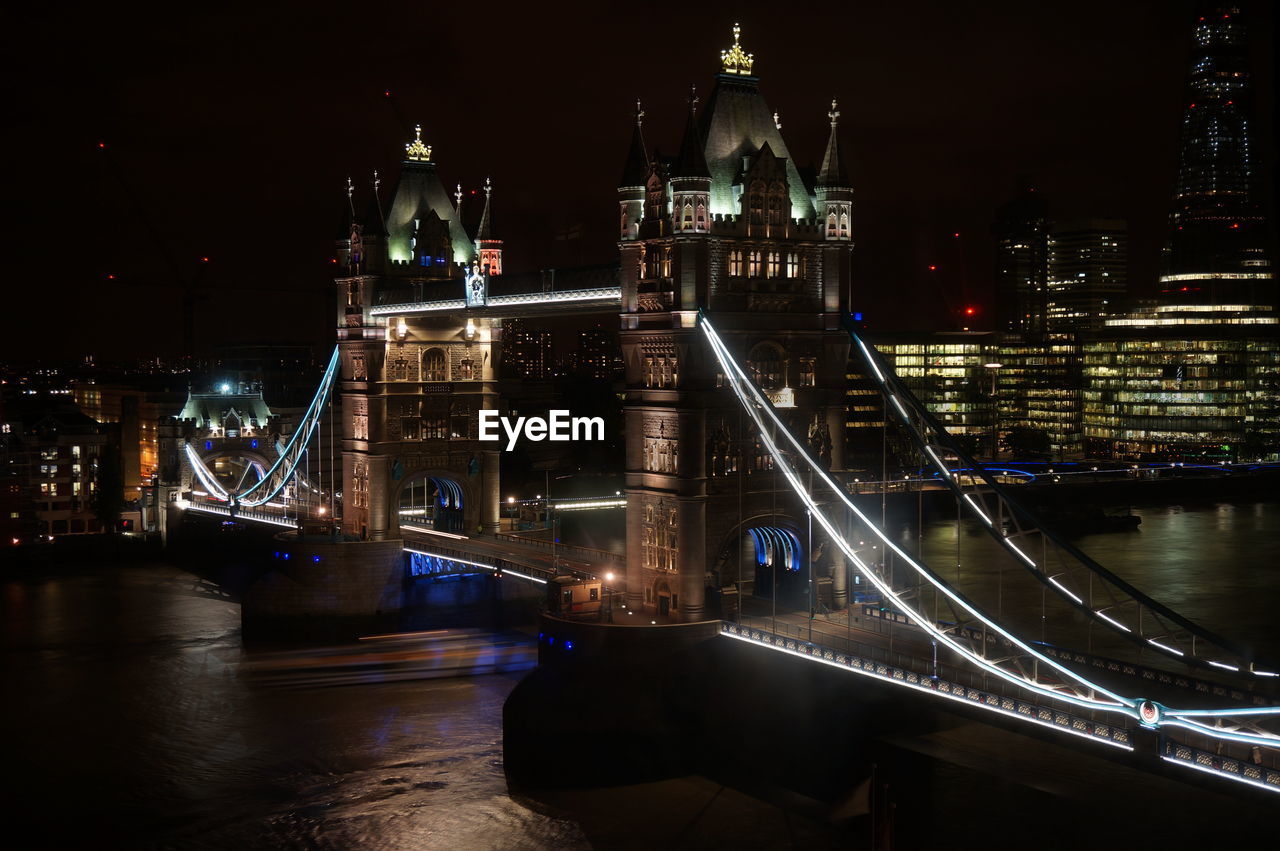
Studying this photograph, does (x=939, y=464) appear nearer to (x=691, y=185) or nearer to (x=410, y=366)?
(x=691, y=185)

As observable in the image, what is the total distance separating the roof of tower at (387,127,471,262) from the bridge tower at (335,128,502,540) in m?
0.04

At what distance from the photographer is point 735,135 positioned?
40.8 m

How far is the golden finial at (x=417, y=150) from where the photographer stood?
2425 inches

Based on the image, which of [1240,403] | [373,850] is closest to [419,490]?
[373,850]

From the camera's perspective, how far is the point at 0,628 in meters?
60.4

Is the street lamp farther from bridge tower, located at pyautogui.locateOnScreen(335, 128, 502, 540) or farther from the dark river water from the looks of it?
bridge tower, located at pyautogui.locateOnScreen(335, 128, 502, 540)

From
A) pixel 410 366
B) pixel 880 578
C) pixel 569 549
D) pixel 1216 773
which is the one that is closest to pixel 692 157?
pixel 880 578

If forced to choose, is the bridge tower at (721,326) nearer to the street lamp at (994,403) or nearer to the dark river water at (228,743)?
the dark river water at (228,743)

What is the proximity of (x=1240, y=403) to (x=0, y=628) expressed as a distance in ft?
355

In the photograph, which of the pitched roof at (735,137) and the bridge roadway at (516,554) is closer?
the pitched roof at (735,137)

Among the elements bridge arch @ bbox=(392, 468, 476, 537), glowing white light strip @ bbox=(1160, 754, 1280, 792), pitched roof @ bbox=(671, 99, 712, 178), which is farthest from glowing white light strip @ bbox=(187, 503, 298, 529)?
glowing white light strip @ bbox=(1160, 754, 1280, 792)

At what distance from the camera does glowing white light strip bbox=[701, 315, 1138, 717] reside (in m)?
27.7

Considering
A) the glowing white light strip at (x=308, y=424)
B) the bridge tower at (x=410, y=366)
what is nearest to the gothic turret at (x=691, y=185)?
the bridge tower at (x=410, y=366)

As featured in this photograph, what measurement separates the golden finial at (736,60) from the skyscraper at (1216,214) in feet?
358
